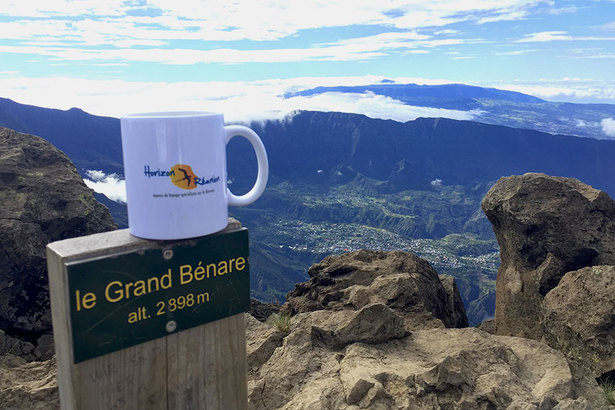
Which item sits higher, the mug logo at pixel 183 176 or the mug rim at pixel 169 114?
the mug rim at pixel 169 114

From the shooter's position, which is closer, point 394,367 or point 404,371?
point 404,371

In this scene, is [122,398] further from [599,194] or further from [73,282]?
[599,194]

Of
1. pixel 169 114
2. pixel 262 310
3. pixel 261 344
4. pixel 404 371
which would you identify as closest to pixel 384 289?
pixel 261 344

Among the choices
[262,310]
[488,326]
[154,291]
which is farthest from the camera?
[488,326]

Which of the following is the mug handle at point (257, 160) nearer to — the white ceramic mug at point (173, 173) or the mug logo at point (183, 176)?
the white ceramic mug at point (173, 173)

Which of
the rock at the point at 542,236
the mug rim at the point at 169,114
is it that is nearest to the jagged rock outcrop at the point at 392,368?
the mug rim at the point at 169,114

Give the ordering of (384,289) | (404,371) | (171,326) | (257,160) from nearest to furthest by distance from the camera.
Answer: (171,326) → (257,160) → (404,371) → (384,289)

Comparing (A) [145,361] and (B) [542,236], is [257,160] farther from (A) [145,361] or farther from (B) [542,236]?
(B) [542,236]
